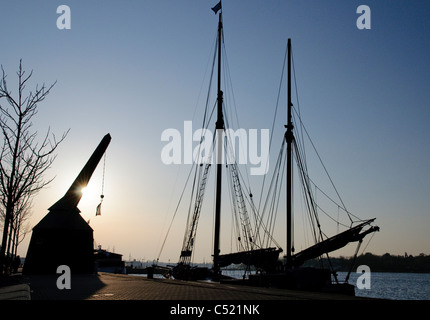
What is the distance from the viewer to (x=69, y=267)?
4175 centimetres

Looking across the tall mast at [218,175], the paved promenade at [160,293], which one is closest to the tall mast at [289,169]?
the tall mast at [218,175]

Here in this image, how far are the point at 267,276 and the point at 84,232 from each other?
22036mm

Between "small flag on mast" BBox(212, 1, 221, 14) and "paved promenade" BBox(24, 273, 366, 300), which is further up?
"small flag on mast" BBox(212, 1, 221, 14)

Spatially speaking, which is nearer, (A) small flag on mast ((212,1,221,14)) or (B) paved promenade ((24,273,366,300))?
(B) paved promenade ((24,273,366,300))

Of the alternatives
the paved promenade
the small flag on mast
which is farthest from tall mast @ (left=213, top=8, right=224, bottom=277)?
the paved promenade

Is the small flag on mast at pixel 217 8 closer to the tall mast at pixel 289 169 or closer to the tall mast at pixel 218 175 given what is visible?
the tall mast at pixel 218 175

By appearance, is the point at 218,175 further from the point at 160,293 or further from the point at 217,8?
the point at 160,293

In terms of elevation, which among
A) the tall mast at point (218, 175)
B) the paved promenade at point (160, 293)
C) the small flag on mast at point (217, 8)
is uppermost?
the small flag on mast at point (217, 8)

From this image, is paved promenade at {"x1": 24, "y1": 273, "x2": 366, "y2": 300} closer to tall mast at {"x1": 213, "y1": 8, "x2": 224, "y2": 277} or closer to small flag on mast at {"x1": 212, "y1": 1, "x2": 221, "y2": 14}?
tall mast at {"x1": 213, "y1": 8, "x2": 224, "y2": 277}

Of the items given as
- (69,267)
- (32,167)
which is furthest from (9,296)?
(69,267)

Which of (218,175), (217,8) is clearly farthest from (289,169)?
(217,8)

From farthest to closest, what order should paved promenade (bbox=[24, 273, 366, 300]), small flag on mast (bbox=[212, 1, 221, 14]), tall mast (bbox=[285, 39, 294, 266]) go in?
small flag on mast (bbox=[212, 1, 221, 14]), tall mast (bbox=[285, 39, 294, 266]), paved promenade (bbox=[24, 273, 366, 300])

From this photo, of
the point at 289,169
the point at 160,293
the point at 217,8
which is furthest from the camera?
the point at 217,8
